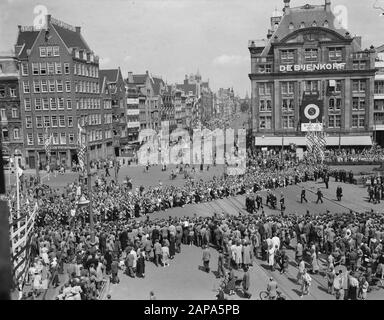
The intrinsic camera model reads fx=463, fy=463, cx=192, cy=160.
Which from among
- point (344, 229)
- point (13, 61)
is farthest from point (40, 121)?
point (344, 229)

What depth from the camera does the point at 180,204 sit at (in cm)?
3569

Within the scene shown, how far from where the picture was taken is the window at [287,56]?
69.1 metres

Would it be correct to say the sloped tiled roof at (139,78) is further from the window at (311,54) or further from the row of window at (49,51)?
the window at (311,54)

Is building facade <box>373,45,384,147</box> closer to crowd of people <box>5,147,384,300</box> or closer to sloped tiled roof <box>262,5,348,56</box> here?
sloped tiled roof <box>262,5,348,56</box>

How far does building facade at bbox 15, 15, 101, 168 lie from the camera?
62375mm

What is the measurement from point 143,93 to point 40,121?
1505 inches

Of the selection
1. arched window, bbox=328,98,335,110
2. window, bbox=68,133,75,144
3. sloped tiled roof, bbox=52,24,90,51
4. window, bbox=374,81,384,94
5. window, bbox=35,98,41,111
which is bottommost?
window, bbox=68,133,75,144

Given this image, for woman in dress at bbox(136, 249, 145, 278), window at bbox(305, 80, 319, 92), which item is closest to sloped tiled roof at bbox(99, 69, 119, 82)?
window at bbox(305, 80, 319, 92)

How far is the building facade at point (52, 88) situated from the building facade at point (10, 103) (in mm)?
1083

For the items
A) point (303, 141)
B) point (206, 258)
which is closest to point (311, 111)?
point (303, 141)

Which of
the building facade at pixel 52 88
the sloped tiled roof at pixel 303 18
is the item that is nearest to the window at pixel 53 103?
the building facade at pixel 52 88

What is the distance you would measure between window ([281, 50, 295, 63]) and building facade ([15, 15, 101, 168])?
96.4 ft
